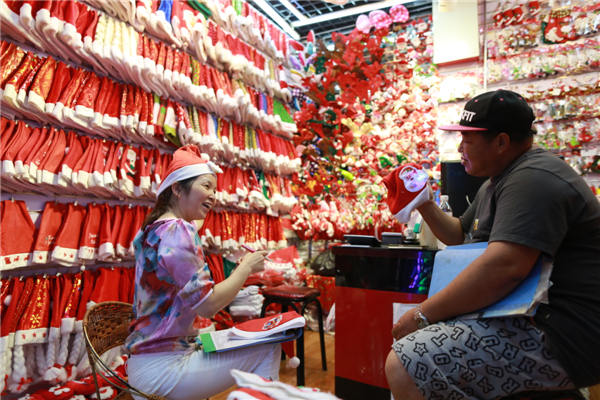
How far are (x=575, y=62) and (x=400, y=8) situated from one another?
7.26 ft

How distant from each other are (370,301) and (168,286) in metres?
1.21

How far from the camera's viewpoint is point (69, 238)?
2518 mm

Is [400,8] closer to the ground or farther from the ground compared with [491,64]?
farther from the ground

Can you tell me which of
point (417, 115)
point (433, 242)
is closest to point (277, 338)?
point (433, 242)

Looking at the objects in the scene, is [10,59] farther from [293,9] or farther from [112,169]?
[293,9]

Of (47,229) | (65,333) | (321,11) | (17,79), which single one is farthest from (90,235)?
(321,11)

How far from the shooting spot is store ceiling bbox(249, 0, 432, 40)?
5207mm

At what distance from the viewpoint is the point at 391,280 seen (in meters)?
2.13

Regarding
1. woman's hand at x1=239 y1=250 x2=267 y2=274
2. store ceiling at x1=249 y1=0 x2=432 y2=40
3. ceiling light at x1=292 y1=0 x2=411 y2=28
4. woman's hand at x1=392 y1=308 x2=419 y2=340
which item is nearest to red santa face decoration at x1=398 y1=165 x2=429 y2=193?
woman's hand at x1=392 y1=308 x2=419 y2=340

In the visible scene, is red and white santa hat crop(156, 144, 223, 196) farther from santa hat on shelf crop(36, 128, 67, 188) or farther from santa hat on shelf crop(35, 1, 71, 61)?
santa hat on shelf crop(35, 1, 71, 61)

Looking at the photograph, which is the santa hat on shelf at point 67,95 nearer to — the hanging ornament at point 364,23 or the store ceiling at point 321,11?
the store ceiling at point 321,11

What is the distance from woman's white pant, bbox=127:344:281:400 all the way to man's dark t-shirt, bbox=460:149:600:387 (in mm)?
890

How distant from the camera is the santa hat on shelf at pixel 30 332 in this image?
7.31 feet

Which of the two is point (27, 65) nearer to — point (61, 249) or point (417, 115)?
point (61, 249)
